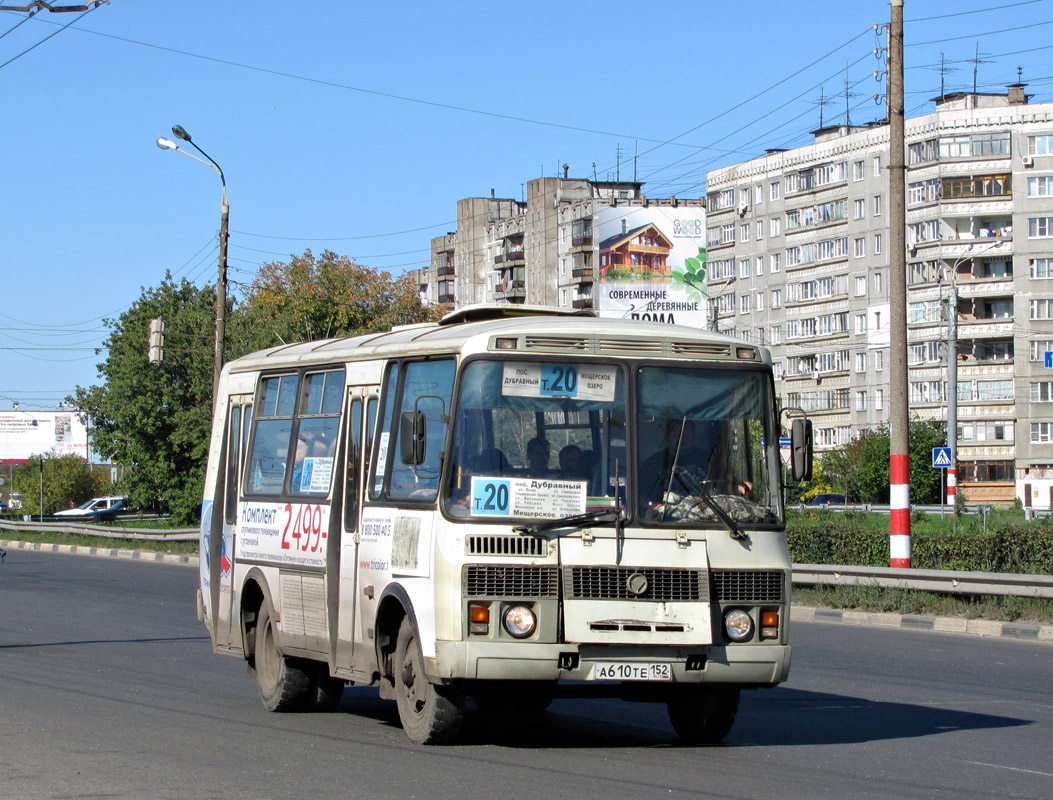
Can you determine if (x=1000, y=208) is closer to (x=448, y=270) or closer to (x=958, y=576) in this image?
(x=448, y=270)

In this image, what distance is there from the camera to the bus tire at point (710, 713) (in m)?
9.75

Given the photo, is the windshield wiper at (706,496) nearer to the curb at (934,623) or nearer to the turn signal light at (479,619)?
the turn signal light at (479,619)

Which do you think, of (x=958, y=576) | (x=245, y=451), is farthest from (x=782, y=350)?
(x=245, y=451)

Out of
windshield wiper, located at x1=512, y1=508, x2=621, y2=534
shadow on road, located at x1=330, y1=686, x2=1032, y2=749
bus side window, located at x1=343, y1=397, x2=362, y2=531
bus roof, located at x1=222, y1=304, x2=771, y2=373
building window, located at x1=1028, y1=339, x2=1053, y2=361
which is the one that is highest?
building window, located at x1=1028, y1=339, x2=1053, y2=361

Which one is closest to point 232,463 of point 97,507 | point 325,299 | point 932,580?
point 932,580

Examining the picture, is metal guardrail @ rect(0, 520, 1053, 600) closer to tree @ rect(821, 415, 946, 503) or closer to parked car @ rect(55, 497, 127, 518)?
tree @ rect(821, 415, 946, 503)

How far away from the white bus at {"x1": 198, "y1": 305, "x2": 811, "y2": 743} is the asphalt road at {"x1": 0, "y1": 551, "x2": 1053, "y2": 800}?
18.5 inches

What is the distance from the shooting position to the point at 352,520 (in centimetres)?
1054

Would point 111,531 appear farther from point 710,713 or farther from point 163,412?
point 710,713

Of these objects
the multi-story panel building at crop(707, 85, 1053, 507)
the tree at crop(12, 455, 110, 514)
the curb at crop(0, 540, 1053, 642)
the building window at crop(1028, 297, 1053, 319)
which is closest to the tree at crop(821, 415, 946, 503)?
the multi-story panel building at crop(707, 85, 1053, 507)

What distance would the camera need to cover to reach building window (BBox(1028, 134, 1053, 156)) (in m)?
91.2

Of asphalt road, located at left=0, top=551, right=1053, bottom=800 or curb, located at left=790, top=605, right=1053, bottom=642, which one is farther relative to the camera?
curb, located at left=790, top=605, right=1053, bottom=642

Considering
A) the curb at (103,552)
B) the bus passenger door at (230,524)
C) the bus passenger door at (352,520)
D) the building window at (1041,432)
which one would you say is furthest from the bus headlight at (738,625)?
the building window at (1041,432)

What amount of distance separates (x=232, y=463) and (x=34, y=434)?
4623 inches
